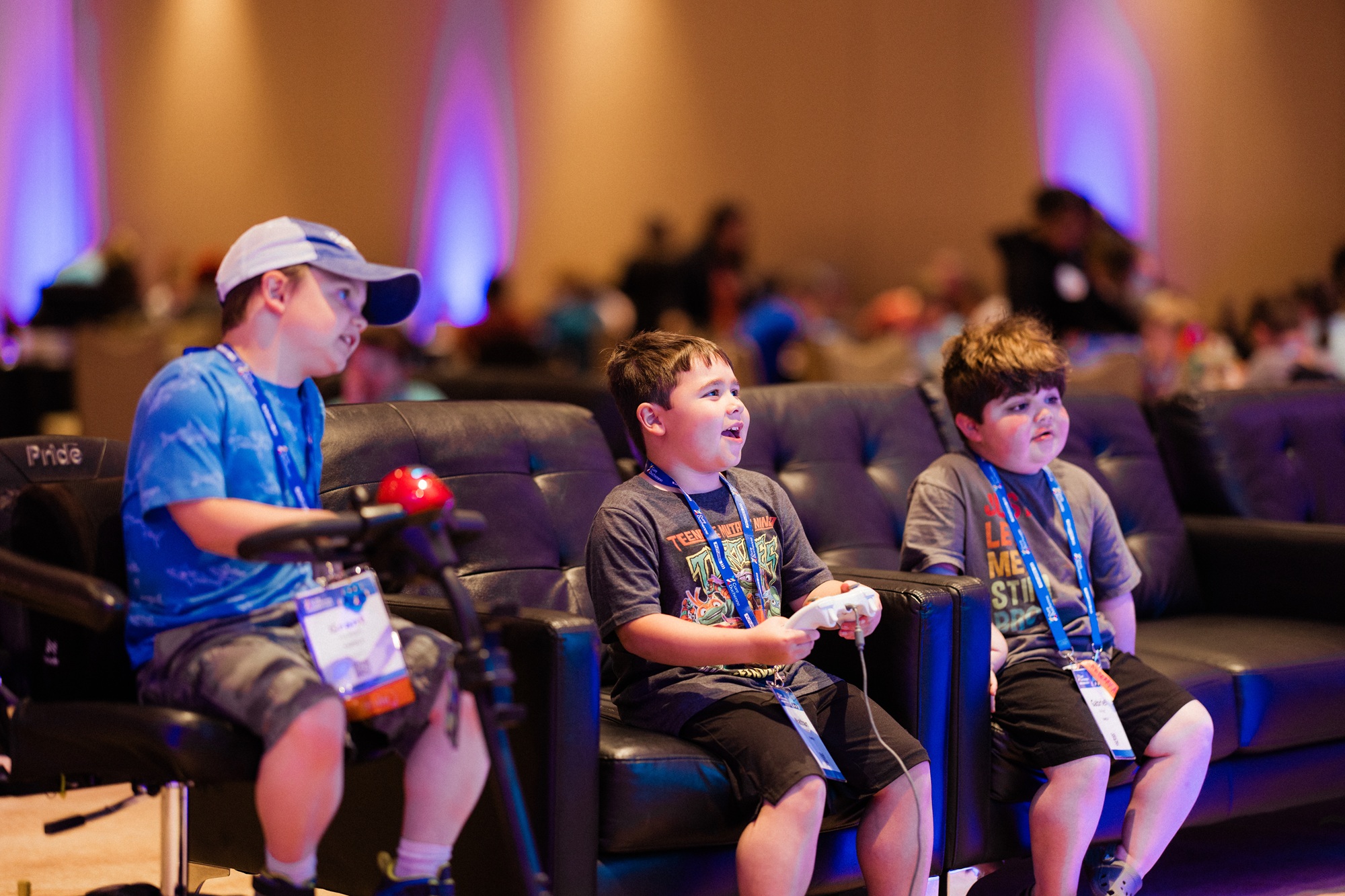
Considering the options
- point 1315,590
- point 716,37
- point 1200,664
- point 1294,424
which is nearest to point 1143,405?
point 1294,424

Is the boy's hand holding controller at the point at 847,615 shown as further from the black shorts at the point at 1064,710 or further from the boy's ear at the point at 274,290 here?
the boy's ear at the point at 274,290

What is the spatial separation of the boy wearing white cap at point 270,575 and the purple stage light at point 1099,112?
7.10 metres

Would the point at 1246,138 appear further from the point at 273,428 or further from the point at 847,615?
the point at 273,428

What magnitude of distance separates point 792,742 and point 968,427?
31.9 inches

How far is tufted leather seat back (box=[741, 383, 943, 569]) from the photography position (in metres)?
2.80

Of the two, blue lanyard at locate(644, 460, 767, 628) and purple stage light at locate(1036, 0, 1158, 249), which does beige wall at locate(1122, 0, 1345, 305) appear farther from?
blue lanyard at locate(644, 460, 767, 628)

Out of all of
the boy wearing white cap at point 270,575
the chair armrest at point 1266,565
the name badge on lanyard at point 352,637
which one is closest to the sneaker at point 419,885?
the boy wearing white cap at point 270,575

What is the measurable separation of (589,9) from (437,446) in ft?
29.7

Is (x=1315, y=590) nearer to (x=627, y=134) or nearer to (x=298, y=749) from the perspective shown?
(x=298, y=749)

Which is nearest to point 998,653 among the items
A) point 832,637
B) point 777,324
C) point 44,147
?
point 832,637

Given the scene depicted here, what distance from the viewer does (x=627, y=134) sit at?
1063 centimetres

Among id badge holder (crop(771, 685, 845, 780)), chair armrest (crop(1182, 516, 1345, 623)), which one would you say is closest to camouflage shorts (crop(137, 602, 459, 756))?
id badge holder (crop(771, 685, 845, 780))

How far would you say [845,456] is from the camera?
2.92 m

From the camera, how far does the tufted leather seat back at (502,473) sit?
2.42 metres
